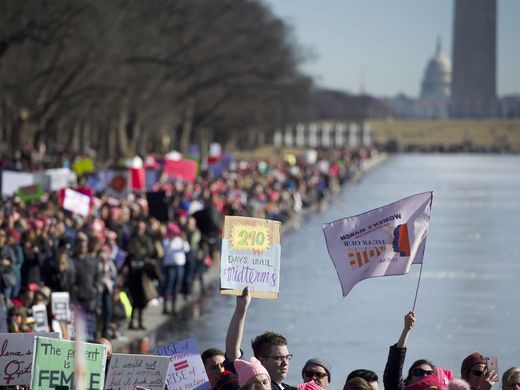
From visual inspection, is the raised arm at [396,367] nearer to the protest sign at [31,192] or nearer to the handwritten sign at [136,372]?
the handwritten sign at [136,372]

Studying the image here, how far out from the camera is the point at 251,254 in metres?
9.89

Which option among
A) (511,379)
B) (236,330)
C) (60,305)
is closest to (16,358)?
(236,330)

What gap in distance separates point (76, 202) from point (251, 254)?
13.0 meters

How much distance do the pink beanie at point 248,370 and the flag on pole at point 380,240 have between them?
2.08 m

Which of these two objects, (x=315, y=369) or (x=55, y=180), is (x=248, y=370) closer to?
(x=315, y=369)

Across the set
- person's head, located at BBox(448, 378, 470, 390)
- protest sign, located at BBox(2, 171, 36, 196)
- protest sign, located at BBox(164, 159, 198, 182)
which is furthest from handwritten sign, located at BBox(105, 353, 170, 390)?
protest sign, located at BBox(164, 159, 198, 182)

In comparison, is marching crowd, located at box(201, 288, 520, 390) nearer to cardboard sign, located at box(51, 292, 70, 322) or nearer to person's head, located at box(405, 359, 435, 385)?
person's head, located at box(405, 359, 435, 385)

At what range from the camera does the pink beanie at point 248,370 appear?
26.1 ft

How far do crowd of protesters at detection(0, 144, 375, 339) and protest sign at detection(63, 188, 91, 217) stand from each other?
0.59ft

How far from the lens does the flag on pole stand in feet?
33.6

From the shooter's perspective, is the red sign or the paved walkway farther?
the paved walkway

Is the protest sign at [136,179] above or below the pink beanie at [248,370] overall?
below

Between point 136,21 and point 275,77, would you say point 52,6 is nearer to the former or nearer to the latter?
point 136,21

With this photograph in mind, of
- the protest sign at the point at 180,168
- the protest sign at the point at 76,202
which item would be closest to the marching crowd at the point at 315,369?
the protest sign at the point at 76,202
